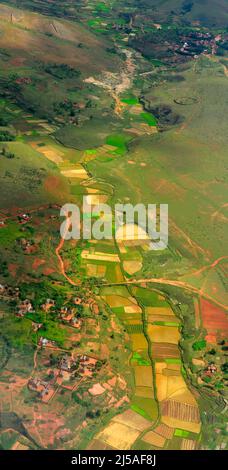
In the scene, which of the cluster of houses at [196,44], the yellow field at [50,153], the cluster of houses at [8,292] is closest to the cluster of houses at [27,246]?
the cluster of houses at [8,292]

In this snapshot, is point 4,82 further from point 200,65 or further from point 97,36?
point 200,65

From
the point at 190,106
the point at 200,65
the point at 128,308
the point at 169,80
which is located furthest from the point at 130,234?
the point at 200,65

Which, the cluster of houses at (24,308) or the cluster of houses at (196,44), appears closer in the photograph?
the cluster of houses at (24,308)

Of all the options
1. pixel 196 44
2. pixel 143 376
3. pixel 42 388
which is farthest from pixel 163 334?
pixel 196 44

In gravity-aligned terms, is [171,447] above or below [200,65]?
below

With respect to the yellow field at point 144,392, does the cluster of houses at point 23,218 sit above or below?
above

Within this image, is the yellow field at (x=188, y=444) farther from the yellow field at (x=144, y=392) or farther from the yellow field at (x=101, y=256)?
the yellow field at (x=101, y=256)

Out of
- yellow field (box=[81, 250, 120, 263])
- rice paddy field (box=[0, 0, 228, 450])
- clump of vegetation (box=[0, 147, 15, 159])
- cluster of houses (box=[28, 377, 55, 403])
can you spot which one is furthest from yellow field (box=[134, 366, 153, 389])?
clump of vegetation (box=[0, 147, 15, 159])
